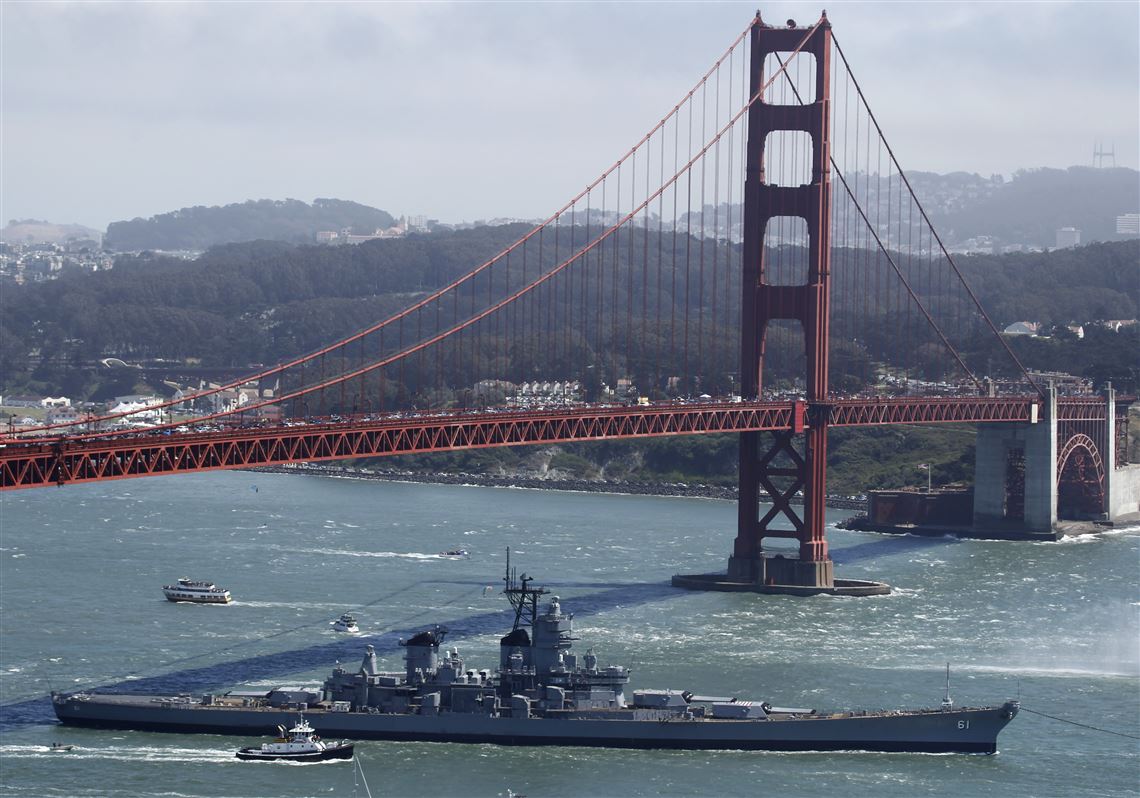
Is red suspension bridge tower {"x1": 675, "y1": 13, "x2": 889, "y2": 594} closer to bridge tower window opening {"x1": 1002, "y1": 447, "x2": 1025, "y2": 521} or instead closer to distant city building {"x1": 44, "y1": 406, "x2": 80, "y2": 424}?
bridge tower window opening {"x1": 1002, "y1": 447, "x2": 1025, "y2": 521}

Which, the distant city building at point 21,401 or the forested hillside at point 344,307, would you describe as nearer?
the forested hillside at point 344,307

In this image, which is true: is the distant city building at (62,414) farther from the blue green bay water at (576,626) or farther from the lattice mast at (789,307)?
the lattice mast at (789,307)

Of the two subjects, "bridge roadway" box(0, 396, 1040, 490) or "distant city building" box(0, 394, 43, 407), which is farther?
"distant city building" box(0, 394, 43, 407)

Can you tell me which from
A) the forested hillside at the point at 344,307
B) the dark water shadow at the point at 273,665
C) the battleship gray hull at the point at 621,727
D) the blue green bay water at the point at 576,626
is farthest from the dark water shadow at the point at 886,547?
the forested hillside at the point at 344,307

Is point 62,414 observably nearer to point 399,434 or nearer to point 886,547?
point 886,547

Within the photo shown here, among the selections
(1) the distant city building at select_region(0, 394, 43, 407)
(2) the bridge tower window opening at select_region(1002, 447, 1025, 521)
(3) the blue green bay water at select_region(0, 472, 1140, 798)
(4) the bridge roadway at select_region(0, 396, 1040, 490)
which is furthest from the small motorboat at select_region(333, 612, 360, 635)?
(1) the distant city building at select_region(0, 394, 43, 407)

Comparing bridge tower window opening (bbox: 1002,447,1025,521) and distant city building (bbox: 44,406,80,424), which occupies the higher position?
distant city building (bbox: 44,406,80,424)
